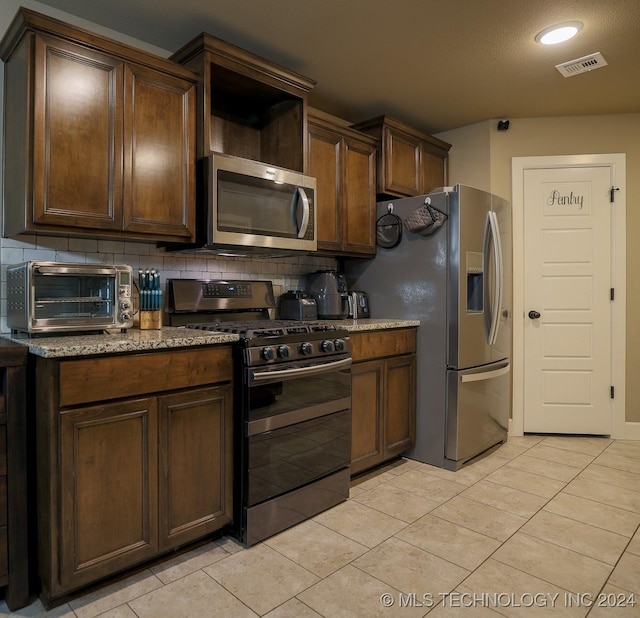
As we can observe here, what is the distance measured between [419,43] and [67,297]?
2.27 meters

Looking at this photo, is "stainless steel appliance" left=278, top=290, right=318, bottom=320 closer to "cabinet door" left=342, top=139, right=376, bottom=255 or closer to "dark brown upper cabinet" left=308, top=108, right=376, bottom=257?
"dark brown upper cabinet" left=308, top=108, right=376, bottom=257

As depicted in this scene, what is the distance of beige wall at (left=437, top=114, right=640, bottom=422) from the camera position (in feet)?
12.1

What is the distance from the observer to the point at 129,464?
1808mm

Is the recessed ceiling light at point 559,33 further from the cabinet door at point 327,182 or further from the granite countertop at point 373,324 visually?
the granite countertop at point 373,324

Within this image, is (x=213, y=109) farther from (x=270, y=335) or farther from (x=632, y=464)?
A: (x=632, y=464)

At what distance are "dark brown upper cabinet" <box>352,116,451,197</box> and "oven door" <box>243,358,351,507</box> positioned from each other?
1.60 meters

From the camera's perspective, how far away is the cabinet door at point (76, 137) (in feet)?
6.26

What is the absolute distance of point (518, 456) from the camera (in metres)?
3.31

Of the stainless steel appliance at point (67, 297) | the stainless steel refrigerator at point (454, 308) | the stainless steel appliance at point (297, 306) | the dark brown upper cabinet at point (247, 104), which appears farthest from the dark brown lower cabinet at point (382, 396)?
the stainless steel appliance at point (67, 297)

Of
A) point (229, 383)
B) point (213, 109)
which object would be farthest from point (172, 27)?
point (229, 383)

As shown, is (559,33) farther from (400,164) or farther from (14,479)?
(14,479)

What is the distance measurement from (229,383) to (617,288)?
3.20 m

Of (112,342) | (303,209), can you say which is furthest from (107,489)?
(303,209)

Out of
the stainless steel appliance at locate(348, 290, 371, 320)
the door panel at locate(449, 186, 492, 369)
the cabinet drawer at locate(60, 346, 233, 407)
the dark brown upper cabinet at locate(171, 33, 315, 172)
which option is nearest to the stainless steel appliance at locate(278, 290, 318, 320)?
the stainless steel appliance at locate(348, 290, 371, 320)
